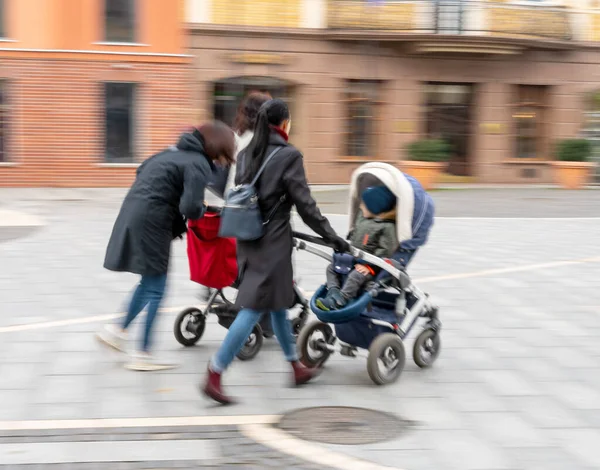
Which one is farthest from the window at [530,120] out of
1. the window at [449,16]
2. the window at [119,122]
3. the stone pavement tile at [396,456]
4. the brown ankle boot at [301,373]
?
the stone pavement tile at [396,456]

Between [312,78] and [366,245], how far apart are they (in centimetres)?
1643

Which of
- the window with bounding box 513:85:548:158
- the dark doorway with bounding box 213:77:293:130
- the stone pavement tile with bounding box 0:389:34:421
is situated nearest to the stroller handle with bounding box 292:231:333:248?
the stone pavement tile with bounding box 0:389:34:421

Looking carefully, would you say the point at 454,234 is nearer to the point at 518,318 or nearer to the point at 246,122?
the point at 518,318

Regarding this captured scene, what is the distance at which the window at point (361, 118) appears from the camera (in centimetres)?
2250

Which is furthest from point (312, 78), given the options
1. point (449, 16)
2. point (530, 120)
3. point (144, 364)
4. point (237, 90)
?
point (144, 364)

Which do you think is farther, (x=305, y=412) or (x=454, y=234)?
(x=454, y=234)

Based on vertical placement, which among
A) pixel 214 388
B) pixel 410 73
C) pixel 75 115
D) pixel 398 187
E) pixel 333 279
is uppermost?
pixel 410 73

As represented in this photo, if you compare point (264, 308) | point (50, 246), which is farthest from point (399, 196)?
point (50, 246)

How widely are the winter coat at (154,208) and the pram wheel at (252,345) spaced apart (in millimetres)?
823

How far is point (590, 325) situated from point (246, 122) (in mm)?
3239

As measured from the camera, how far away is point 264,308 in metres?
5.25

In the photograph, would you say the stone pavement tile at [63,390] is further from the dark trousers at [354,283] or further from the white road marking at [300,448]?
the dark trousers at [354,283]

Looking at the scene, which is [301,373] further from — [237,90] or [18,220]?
A: [237,90]

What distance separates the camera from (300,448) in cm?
461
